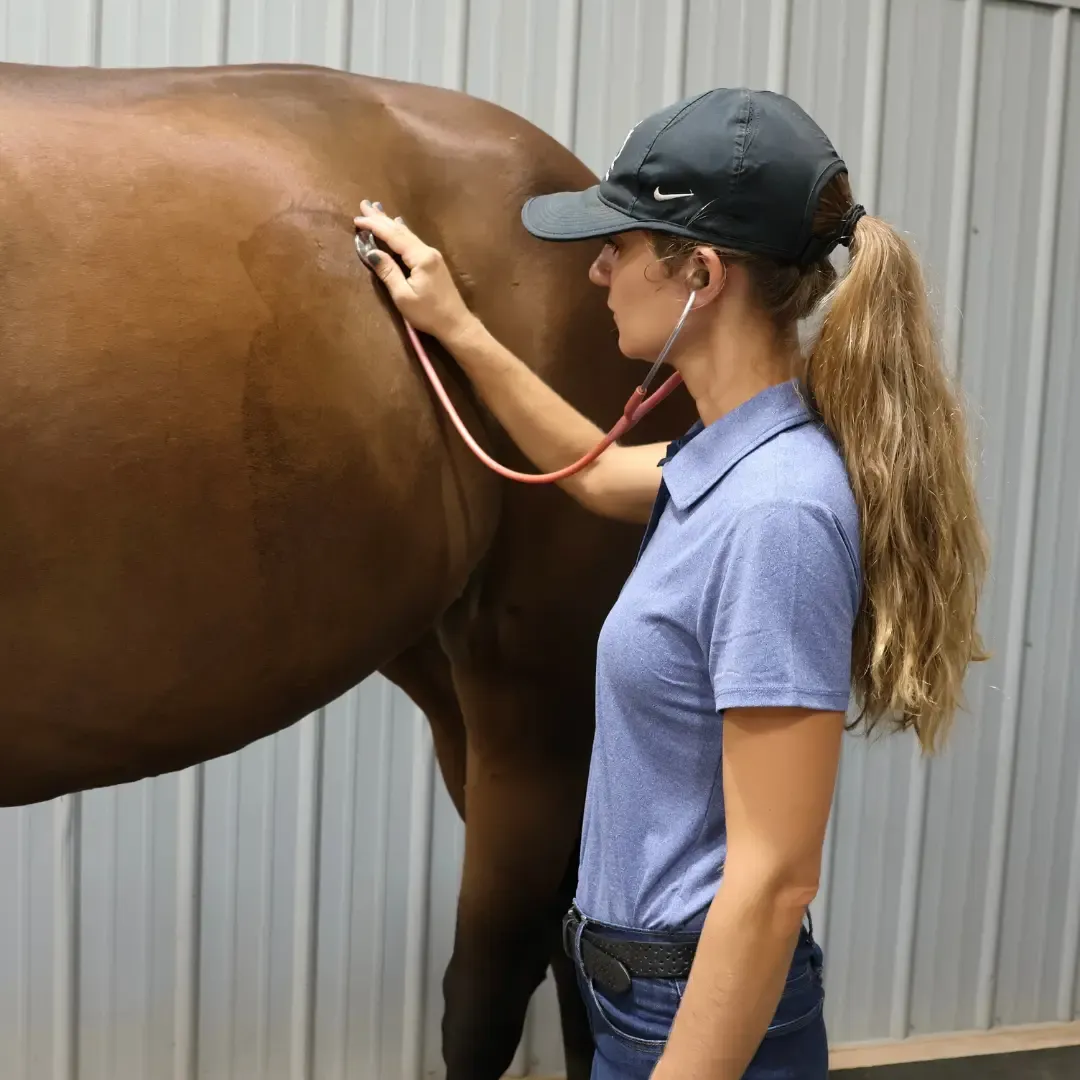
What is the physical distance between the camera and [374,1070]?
1619 mm

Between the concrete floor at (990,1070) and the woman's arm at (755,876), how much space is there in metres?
1.29

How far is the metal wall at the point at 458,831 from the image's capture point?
1479 mm

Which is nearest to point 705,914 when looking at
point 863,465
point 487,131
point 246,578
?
point 863,465

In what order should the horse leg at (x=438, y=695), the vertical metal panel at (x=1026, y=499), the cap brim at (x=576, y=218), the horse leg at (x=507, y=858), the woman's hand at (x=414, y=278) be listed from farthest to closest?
the vertical metal panel at (x=1026, y=499) → the horse leg at (x=438, y=695) → the horse leg at (x=507, y=858) → the woman's hand at (x=414, y=278) → the cap brim at (x=576, y=218)

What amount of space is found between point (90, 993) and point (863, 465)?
137 cm

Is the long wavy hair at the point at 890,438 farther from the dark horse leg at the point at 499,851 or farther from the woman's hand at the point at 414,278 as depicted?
the dark horse leg at the point at 499,851

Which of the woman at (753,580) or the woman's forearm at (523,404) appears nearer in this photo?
the woman at (753,580)

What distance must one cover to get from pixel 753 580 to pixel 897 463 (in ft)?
0.41

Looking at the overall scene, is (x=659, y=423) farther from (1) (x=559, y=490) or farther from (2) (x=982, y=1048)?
(2) (x=982, y=1048)

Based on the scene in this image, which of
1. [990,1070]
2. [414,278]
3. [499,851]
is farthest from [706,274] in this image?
[990,1070]

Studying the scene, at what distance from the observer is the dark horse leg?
106 centimetres

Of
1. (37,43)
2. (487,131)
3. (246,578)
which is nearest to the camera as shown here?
(246,578)

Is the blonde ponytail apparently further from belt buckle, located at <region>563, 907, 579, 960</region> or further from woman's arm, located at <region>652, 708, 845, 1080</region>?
belt buckle, located at <region>563, 907, 579, 960</region>

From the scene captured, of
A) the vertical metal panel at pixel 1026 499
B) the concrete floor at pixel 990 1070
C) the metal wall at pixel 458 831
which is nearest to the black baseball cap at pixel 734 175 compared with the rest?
the metal wall at pixel 458 831
